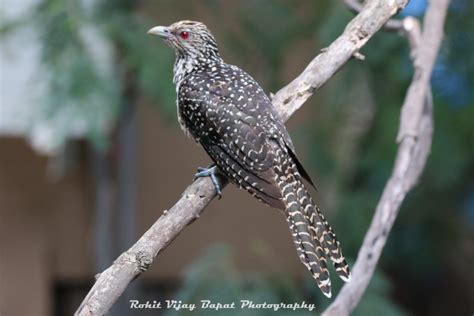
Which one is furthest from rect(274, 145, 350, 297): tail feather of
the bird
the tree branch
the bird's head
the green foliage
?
the green foliage

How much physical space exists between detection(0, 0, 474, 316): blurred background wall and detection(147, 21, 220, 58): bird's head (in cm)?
92

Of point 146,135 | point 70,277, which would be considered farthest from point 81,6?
point 70,277

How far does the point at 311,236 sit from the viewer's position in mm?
3660

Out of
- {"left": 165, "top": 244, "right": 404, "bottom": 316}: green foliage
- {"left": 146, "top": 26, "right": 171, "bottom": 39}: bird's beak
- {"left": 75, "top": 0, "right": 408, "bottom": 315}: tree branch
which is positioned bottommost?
{"left": 165, "top": 244, "right": 404, "bottom": 316}: green foliage

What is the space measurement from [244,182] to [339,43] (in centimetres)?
69

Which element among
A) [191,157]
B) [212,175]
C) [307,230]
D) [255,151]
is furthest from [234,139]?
[191,157]

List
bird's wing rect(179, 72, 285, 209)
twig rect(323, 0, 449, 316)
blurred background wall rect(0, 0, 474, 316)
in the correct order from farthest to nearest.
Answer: blurred background wall rect(0, 0, 474, 316), bird's wing rect(179, 72, 285, 209), twig rect(323, 0, 449, 316)

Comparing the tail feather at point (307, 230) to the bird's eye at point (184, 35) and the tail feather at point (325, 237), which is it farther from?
the bird's eye at point (184, 35)

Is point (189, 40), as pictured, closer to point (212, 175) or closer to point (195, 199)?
point (212, 175)

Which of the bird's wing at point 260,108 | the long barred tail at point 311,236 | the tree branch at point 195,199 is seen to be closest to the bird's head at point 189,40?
the bird's wing at point 260,108

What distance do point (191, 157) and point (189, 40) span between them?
7.95 ft

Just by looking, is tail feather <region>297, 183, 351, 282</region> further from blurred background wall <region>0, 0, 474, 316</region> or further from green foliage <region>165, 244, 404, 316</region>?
blurred background wall <region>0, 0, 474, 316</region>

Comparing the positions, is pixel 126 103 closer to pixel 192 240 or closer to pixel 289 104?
pixel 192 240

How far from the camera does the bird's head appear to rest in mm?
4816
